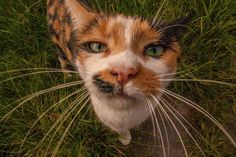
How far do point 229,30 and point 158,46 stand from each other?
0.84 m

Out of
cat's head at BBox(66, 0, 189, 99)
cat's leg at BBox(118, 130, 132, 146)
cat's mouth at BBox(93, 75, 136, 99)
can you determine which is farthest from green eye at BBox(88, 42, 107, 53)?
cat's leg at BBox(118, 130, 132, 146)

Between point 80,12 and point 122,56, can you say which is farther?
point 80,12

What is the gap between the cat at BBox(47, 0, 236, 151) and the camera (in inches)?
39.7

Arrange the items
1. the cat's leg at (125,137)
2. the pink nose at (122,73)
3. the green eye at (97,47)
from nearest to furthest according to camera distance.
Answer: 1. the pink nose at (122,73)
2. the green eye at (97,47)
3. the cat's leg at (125,137)

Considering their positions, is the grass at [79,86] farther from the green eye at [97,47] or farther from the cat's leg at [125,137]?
the green eye at [97,47]

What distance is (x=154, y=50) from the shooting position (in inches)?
43.8

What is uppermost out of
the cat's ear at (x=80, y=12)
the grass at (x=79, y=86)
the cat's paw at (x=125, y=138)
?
the cat's ear at (x=80, y=12)

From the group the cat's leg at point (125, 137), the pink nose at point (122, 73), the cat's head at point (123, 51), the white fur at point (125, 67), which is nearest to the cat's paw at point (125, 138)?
the cat's leg at point (125, 137)

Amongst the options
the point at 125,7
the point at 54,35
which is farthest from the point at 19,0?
the point at 125,7

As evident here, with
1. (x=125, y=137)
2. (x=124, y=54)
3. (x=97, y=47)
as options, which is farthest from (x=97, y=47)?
(x=125, y=137)

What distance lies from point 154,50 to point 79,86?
669mm

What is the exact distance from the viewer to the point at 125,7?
5.90ft

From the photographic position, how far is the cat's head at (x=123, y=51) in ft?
3.30

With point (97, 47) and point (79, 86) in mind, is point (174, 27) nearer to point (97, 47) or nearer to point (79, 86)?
point (97, 47)
